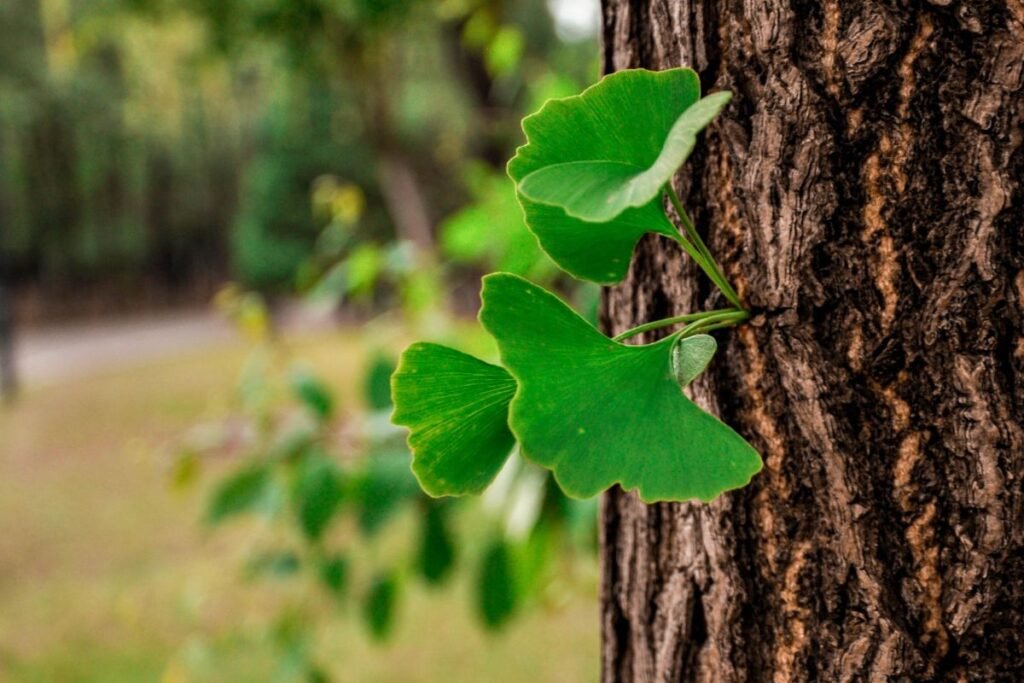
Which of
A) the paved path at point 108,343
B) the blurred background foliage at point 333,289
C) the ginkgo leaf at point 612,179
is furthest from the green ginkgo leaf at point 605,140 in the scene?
the paved path at point 108,343

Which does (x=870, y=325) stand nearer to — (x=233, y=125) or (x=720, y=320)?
(x=720, y=320)

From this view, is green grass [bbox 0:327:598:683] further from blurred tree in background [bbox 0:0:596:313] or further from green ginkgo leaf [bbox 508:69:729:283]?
blurred tree in background [bbox 0:0:596:313]

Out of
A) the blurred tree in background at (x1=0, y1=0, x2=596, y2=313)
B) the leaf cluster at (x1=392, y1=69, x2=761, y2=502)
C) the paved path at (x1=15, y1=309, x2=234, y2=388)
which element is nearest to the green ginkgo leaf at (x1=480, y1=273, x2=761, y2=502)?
the leaf cluster at (x1=392, y1=69, x2=761, y2=502)

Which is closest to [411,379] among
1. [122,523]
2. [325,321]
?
[122,523]

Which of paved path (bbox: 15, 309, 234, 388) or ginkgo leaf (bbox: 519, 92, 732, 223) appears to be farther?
paved path (bbox: 15, 309, 234, 388)

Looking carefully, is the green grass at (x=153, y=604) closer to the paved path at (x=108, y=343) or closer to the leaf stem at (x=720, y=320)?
the leaf stem at (x=720, y=320)

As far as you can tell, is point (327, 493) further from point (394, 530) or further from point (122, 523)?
point (122, 523)

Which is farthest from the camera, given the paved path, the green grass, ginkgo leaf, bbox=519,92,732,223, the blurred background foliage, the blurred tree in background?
the paved path
